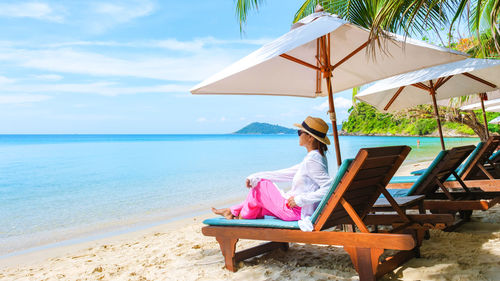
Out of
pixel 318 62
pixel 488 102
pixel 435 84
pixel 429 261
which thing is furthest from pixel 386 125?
pixel 429 261

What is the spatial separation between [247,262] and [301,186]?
3.20ft

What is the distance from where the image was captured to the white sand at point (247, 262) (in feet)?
9.79

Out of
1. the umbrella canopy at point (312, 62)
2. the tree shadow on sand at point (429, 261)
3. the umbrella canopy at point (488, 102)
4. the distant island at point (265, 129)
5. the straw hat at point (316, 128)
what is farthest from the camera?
the distant island at point (265, 129)

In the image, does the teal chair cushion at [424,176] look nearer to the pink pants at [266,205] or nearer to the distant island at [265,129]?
the pink pants at [266,205]

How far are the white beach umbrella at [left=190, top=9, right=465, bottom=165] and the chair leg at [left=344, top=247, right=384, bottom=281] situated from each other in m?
1.66

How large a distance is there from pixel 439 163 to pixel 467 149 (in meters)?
0.55

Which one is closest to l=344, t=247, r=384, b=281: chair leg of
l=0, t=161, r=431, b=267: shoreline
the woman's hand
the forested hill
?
the woman's hand

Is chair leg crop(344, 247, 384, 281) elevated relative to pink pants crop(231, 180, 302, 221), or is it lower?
lower

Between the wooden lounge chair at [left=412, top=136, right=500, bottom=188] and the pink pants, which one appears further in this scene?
the wooden lounge chair at [left=412, top=136, right=500, bottom=188]

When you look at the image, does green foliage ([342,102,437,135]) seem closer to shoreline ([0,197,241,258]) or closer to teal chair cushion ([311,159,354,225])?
shoreline ([0,197,241,258])

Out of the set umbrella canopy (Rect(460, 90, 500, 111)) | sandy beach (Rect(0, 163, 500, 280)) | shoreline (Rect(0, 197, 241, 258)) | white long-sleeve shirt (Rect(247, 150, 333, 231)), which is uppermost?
umbrella canopy (Rect(460, 90, 500, 111))

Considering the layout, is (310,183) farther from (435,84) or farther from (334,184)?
(435,84)

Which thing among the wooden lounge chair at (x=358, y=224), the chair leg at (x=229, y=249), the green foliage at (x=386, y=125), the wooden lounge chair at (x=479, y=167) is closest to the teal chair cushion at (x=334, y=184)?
the wooden lounge chair at (x=358, y=224)

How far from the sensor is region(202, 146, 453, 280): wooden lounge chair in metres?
2.54
